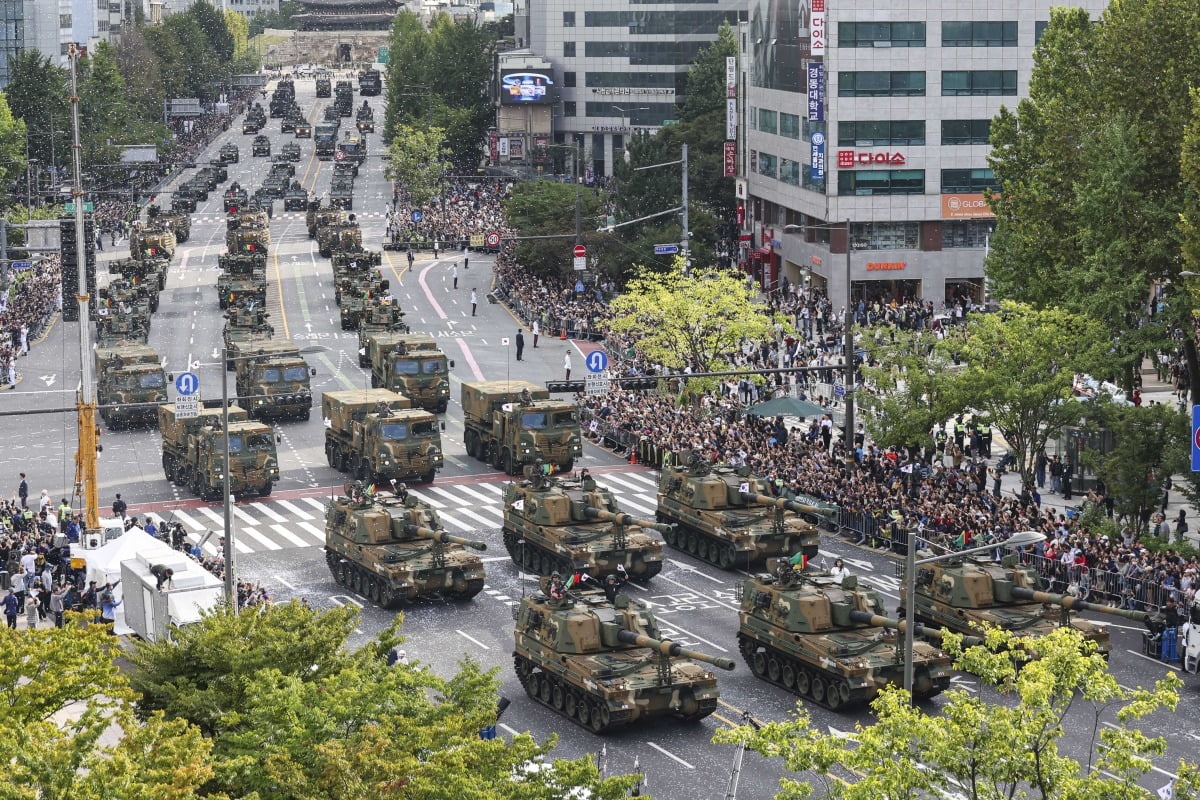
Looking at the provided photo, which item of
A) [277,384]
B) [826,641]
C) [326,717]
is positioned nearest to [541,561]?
[826,641]

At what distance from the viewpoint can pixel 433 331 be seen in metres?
96.8

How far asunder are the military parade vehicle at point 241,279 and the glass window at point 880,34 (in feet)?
100

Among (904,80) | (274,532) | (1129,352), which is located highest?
(904,80)

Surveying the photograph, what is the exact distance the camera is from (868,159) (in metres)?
95.9

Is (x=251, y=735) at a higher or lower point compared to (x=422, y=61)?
lower

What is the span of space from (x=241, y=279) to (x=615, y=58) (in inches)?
2745

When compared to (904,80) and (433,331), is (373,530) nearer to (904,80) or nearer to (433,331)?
(433,331)

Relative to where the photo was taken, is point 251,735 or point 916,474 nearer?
point 251,735

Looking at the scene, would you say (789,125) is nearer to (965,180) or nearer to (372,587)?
(965,180)

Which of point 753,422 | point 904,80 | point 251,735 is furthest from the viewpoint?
point 904,80

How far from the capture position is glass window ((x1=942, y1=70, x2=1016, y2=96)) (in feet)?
315

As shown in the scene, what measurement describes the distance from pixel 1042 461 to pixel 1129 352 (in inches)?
195

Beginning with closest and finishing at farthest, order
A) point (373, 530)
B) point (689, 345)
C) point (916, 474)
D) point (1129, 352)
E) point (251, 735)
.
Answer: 1. point (251, 735)
2. point (373, 530)
3. point (916, 474)
4. point (1129, 352)
5. point (689, 345)

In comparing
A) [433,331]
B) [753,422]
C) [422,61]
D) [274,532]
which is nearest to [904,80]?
[433,331]
